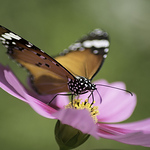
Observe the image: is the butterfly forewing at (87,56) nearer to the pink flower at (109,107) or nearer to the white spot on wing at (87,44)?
the white spot on wing at (87,44)

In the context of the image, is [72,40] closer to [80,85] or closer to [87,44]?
[87,44]

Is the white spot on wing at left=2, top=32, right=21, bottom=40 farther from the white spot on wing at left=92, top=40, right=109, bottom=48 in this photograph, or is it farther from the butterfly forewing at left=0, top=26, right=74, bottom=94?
the white spot on wing at left=92, top=40, right=109, bottom=48

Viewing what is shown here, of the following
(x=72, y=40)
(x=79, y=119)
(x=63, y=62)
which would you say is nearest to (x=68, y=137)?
(x=79, y=119)

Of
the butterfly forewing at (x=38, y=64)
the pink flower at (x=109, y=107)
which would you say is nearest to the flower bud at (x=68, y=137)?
the pink flower at (x=109, y=107)

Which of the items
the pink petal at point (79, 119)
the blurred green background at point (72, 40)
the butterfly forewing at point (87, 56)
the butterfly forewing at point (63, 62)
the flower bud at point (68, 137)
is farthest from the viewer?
the blurred green background at point (72, 40)

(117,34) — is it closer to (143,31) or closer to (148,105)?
(143,31)

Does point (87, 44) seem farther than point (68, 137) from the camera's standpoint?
Yes

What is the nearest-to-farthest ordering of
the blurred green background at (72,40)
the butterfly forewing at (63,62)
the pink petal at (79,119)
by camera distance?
the pink petal at (79,119) → the butterfly forewing at (63,62) → the blurred green background at (72,40)
